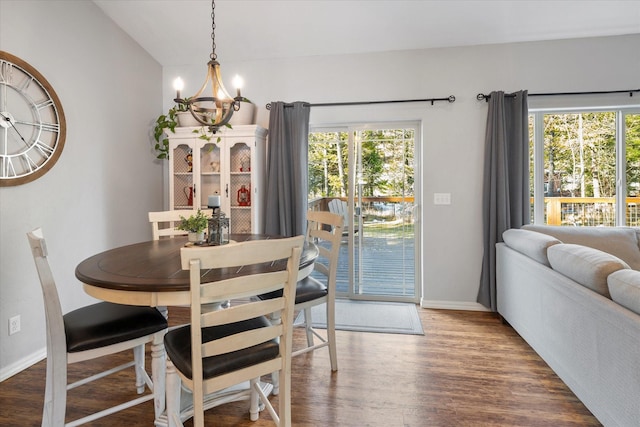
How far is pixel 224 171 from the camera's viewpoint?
345 centimetres

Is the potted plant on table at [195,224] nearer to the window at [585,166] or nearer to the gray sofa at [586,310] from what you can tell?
the gray sofa at [586,310]

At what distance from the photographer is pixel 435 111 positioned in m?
3.38

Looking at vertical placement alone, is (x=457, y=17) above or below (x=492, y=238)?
above

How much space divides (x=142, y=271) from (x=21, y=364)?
158 cm

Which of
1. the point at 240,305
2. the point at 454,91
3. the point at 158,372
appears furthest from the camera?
the point at 454,91

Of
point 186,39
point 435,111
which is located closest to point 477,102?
point 435,111

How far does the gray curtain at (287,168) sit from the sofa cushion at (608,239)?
2.11 metres

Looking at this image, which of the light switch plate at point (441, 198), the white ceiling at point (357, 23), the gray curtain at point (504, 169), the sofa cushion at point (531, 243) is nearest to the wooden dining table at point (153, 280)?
the sofa cushion at point (531, 243)

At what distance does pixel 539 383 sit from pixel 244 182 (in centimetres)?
283

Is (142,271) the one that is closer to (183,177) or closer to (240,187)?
(240,187)

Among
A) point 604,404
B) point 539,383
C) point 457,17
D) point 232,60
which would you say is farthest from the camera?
point 232,60

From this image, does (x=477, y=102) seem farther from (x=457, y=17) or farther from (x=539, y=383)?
(x=539, y=383)

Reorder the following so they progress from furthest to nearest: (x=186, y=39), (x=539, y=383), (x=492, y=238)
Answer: (x=186, y=39) → (x=492, y=238) → (x=539, y=383)

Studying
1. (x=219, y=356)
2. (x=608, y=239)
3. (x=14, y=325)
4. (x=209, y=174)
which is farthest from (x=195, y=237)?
(x=608, y=239)
